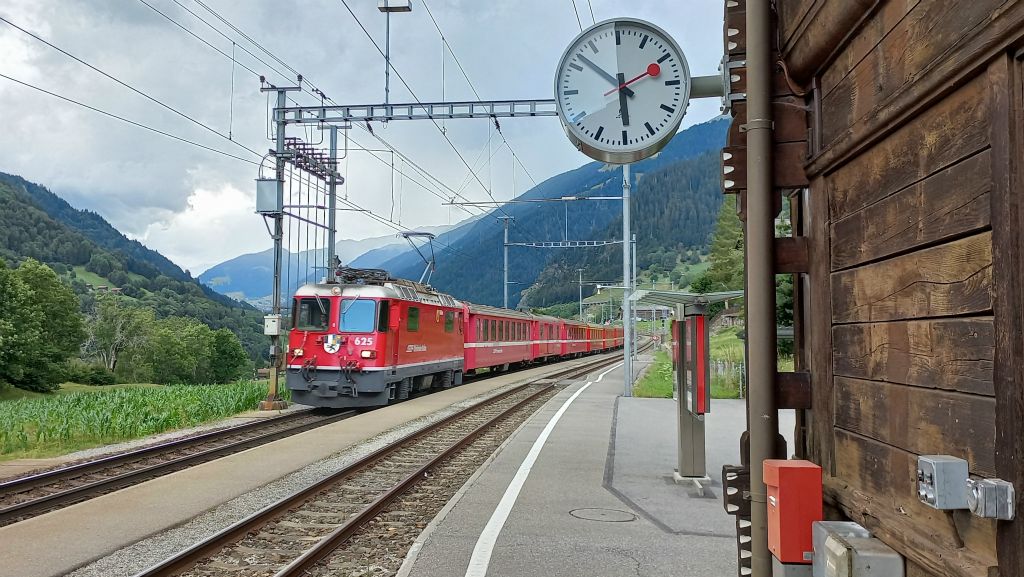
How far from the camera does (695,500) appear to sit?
813 cm

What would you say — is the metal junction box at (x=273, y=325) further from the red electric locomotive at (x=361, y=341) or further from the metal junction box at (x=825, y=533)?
the metal junction box at (x=825, y=533)

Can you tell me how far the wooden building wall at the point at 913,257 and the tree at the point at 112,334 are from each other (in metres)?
87.8

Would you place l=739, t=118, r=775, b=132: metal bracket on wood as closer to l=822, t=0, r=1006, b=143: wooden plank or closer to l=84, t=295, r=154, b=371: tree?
l=822, t=0, r=1006, b=143: wooden plank

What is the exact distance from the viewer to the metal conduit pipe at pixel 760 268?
3096mm

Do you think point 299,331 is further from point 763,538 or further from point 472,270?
point 472,270

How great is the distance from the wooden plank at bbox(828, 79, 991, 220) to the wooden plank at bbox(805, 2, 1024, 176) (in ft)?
0.10

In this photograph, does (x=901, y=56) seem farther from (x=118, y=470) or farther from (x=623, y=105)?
(x=118, y=470)

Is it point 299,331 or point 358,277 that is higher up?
point 358,277

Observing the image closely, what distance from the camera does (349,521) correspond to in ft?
22.9

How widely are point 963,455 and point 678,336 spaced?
702cm

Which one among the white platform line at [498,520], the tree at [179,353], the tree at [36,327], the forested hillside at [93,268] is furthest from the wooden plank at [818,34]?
the forested hillside at [93,268]

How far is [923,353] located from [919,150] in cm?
61

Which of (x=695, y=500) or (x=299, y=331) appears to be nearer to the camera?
(x=695, y=500)

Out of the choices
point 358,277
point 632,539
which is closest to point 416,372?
point 358,277
